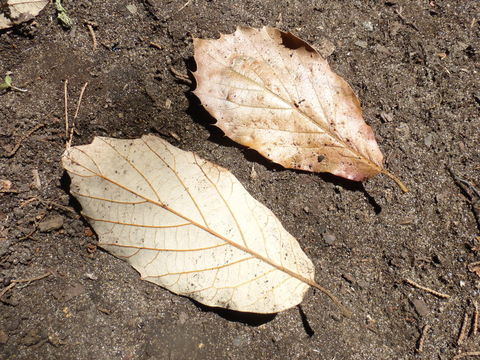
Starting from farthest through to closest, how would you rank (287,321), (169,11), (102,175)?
(169,11) → (287,321) → (102,175)

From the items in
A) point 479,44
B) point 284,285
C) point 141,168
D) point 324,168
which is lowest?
point 284,285

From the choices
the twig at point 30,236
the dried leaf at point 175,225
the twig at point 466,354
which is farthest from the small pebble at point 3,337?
the twig at point 466,354

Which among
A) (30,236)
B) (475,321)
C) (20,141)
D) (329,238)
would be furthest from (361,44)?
(30,236)

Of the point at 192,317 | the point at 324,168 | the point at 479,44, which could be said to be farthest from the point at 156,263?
the point at 479,44

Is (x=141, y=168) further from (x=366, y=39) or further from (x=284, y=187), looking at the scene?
(x=366, y=39)

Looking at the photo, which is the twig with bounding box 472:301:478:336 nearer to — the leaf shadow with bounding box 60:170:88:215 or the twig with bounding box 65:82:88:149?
the leaf shadow with bounding box 60:170:88:215

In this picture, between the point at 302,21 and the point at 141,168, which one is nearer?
the point at 141,168
